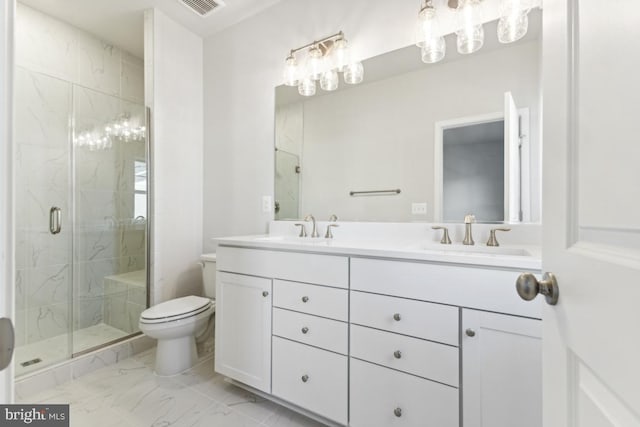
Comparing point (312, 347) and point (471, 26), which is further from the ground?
point (471, 26)

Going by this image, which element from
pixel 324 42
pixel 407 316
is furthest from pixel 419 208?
pixel 324 42

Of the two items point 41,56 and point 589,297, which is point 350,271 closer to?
point 589,297

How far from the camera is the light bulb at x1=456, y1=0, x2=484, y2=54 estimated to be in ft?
4.49

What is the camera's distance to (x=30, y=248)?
2.01 m

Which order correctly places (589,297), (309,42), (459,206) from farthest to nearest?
1. (309,42)
2. (459,206)
3. (589,297)

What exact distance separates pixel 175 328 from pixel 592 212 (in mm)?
1982

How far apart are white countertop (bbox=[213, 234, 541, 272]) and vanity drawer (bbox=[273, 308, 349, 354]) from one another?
318 mm

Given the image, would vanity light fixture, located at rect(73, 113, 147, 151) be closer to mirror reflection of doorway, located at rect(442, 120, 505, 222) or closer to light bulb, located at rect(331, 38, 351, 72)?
light bulb, located at rect(331, 38, 351, 72)

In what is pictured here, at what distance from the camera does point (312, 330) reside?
130cm

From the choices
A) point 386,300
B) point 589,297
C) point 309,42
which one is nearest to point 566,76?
point 589,297

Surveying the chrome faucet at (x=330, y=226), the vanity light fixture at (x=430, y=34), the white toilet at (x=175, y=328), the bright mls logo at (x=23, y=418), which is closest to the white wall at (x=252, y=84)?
the vanity light fixture at (x=430, y=34)

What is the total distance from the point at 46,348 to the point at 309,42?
111 inches

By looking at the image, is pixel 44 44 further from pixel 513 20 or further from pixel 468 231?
pixel 468 231

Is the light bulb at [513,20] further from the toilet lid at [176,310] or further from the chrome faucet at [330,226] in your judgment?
the toilet lid at [176,310]
